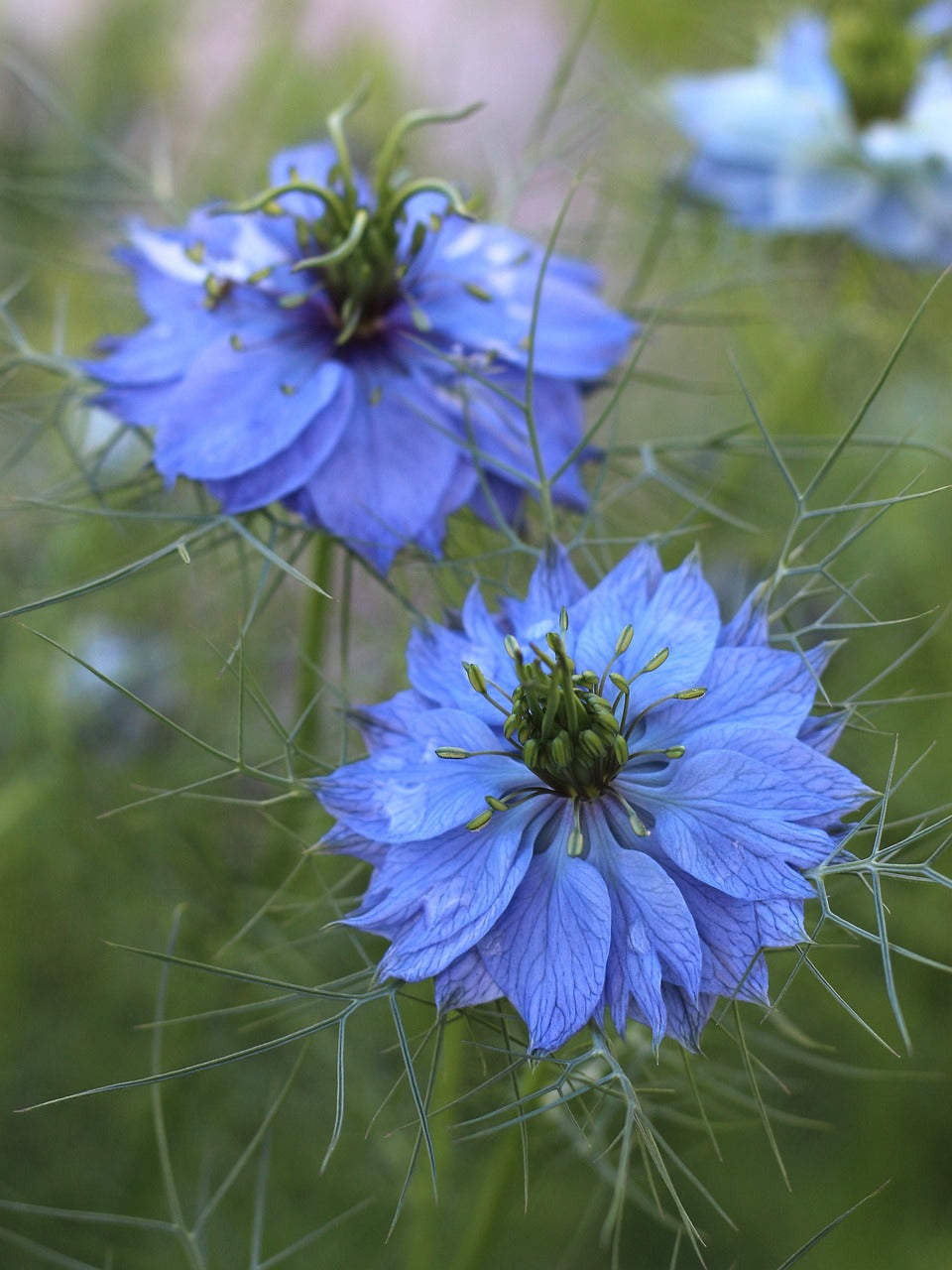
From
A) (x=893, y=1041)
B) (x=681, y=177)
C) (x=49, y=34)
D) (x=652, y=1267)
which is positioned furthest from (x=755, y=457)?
(x=49, y=34)

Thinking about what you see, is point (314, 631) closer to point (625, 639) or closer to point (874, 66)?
point (625, 639)

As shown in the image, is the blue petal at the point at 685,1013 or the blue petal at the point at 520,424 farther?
the blue petal at the point at 520,424

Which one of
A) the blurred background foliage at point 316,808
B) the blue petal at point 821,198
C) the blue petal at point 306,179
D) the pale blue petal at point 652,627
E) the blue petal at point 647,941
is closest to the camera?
the blue petal at point 647,941

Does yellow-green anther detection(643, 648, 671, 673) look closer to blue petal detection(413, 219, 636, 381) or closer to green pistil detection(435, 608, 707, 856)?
green pistil detection(435, 608, 707, 856)

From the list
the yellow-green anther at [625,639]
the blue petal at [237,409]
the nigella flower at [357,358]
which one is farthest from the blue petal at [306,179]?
the yellow-green anther at [625,639]

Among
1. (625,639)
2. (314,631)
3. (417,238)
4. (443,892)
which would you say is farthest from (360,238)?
(443,892)

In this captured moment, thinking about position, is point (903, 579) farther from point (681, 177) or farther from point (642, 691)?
point (642, 691)

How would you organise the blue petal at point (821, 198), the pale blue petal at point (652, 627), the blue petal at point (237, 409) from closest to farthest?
the pale blue petal at point (652, 627), the blue petal at point (237, 409), the blue petal at point (821, 198)

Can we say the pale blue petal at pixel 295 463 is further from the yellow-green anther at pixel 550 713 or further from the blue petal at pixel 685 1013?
the blue petal at pixel 685 1013
